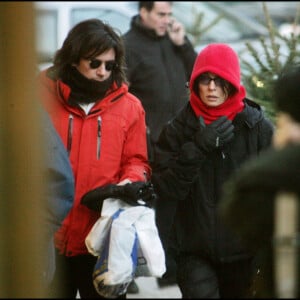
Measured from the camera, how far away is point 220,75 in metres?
5.28

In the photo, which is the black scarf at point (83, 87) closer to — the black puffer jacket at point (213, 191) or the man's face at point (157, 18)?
the black puffer jacket at point (213, 191)

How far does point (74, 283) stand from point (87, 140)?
2.46 ft

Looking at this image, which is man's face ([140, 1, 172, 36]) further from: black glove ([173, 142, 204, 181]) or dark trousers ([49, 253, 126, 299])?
dark trousers ([49, 253, 126, 299])

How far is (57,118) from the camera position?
526cm

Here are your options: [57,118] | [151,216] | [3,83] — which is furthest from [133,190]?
[3,83]

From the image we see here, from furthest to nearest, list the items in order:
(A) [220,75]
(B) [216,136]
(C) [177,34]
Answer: (C) [177,34] → (A) [220,75] → (B) [216,136]

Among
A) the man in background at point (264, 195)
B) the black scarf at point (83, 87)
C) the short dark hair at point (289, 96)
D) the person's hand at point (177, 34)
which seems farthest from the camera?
the person's hand at point (177, 34)

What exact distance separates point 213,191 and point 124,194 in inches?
17.6

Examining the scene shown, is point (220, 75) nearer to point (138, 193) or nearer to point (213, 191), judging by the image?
point (213, 191)

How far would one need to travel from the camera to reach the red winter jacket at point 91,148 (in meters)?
5.26

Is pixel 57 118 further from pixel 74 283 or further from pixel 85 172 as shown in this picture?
pixel 74 283

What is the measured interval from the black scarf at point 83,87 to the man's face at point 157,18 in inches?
97.6


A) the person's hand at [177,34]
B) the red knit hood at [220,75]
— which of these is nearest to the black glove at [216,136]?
the red knit hood at [220,75]

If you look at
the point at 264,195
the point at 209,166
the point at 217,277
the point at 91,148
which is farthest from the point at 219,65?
the point at 264,195
